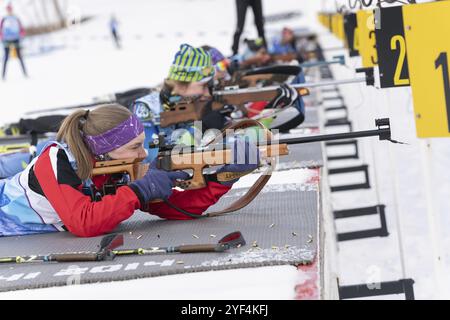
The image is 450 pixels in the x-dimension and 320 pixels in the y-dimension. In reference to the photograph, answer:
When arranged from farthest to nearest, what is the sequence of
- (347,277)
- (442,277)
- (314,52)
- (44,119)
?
(314,52), (44,119), (347,277), (442,277)

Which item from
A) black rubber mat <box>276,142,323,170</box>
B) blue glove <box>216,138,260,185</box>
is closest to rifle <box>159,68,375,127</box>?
black rubber mat <box>276,142,323,170</box>

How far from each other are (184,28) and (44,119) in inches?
1251

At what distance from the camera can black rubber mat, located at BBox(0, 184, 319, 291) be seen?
2.90 metres

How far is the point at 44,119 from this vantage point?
648 cm

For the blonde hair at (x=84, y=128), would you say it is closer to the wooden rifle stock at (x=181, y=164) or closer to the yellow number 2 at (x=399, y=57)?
the wooden rifle stock at (x=181, y=164)

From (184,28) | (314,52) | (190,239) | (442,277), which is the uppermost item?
(190,239)

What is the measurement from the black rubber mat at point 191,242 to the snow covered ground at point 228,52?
0.07 m

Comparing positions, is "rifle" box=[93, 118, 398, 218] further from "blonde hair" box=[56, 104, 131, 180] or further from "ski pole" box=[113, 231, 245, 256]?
"ski pole" box=[113, 231, 245, 256]

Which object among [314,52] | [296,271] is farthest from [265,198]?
[314,52]

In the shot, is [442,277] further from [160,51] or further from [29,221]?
[160,51]

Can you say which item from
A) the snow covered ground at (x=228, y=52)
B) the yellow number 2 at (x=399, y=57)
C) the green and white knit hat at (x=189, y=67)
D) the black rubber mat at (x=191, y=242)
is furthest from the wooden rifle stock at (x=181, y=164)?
the green and white knit hat at (x=189, y=67)

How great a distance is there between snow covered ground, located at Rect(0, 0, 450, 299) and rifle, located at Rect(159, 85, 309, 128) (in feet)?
2.20

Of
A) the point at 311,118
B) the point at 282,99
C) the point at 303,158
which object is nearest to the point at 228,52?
the point at 311,118
